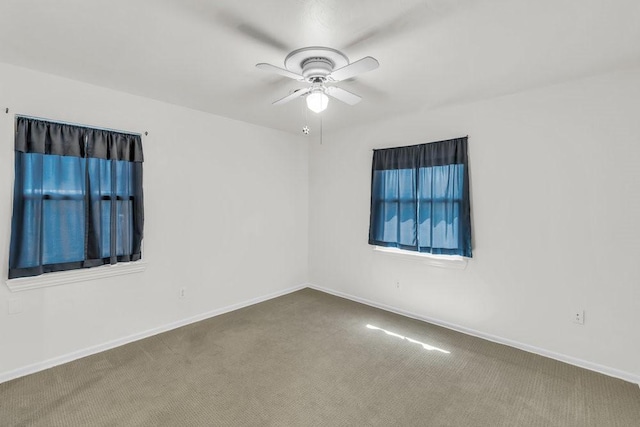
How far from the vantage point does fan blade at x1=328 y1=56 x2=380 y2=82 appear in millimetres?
1814

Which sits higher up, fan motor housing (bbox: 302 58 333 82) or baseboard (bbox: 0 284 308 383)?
fan motor housing (bbox: 302 58 333 82)

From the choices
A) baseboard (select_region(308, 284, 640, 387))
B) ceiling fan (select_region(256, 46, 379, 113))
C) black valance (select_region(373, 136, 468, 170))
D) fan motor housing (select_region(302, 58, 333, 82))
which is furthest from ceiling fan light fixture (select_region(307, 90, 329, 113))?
baseboard (select_region(308, 284, 640, 387))

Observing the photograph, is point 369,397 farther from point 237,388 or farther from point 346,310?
point 346,310

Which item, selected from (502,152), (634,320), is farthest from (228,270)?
(634,320)

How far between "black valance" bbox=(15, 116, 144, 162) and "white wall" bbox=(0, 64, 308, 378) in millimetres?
89

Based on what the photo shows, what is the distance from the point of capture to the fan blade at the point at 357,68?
71.4 inches

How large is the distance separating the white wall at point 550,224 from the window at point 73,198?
314 cm

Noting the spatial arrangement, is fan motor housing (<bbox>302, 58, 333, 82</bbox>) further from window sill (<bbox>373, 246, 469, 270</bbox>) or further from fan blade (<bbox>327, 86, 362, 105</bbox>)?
window sill (<bbox>373, 246, 469, 270</bbox>)

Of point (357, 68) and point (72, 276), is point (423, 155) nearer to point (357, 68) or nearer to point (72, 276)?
point (357, 68)

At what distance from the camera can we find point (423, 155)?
3.61 m

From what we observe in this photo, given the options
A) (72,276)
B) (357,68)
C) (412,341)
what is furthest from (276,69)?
(412,341)

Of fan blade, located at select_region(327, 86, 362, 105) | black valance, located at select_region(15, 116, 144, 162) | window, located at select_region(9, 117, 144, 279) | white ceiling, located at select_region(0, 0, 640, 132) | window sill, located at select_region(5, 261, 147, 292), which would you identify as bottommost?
window sill, located at select_region(5, 261, 147, 292)

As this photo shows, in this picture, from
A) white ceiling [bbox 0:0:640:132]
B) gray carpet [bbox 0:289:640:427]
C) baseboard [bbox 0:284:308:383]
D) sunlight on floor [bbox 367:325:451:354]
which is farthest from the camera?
sunlight on floor [bbox 367:325:451:354]

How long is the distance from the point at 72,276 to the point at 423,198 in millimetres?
3690
